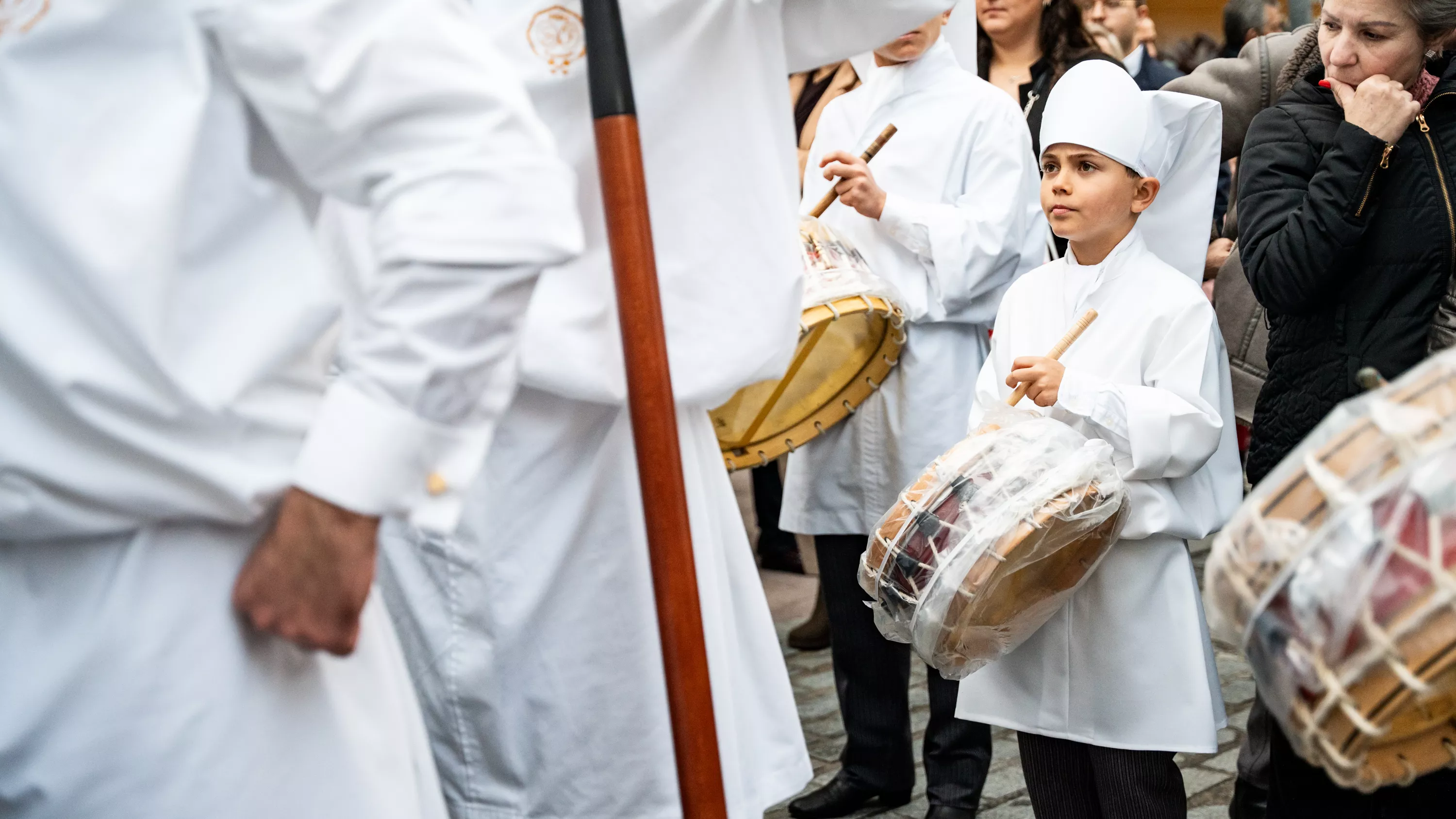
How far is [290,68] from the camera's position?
134cm

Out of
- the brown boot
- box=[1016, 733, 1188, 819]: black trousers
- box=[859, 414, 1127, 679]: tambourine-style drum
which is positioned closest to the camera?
box=[859, 414, 1127, 679]: tambourine-style drum

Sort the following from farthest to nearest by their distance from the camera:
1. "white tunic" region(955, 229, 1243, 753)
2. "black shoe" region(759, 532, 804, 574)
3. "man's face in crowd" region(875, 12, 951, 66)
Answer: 1. "black shoe" region(759, 532, 804, 574)
2. "man's face in crowd" region(875, 12, 951, 66)
3. "white tunic" region(955, 229, 1243, 753)

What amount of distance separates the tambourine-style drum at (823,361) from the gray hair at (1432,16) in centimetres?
123

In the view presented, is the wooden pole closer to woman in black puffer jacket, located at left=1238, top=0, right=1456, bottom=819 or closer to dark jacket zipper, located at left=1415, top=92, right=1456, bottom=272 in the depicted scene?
woman in black puffer jacket, located at left=1238, top=0, right=1456, bottom=819

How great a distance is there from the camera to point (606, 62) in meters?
1.75

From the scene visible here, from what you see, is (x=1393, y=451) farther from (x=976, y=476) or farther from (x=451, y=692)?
(x=451, y=692)

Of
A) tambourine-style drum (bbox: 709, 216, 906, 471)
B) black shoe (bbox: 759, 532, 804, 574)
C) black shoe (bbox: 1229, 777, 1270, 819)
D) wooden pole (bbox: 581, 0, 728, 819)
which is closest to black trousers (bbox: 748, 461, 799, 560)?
black shoe (bbox: 759, 532, 804, 574)

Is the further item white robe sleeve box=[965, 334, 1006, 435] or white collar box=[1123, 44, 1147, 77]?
white collar box=[1123, 44, 1147, 77]

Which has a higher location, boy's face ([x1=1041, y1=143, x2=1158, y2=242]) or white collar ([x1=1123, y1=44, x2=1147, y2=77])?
boy's face ([x1=1041, y1=143, x2=1158, y2=242])

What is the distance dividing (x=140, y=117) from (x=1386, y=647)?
1.30m

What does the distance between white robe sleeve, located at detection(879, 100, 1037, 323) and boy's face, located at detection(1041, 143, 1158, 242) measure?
0.48 metres

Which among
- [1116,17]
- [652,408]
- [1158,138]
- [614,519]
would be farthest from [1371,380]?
[1116,17]

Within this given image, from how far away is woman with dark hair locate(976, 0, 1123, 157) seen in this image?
4.59 meters

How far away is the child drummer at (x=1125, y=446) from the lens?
2814mm
